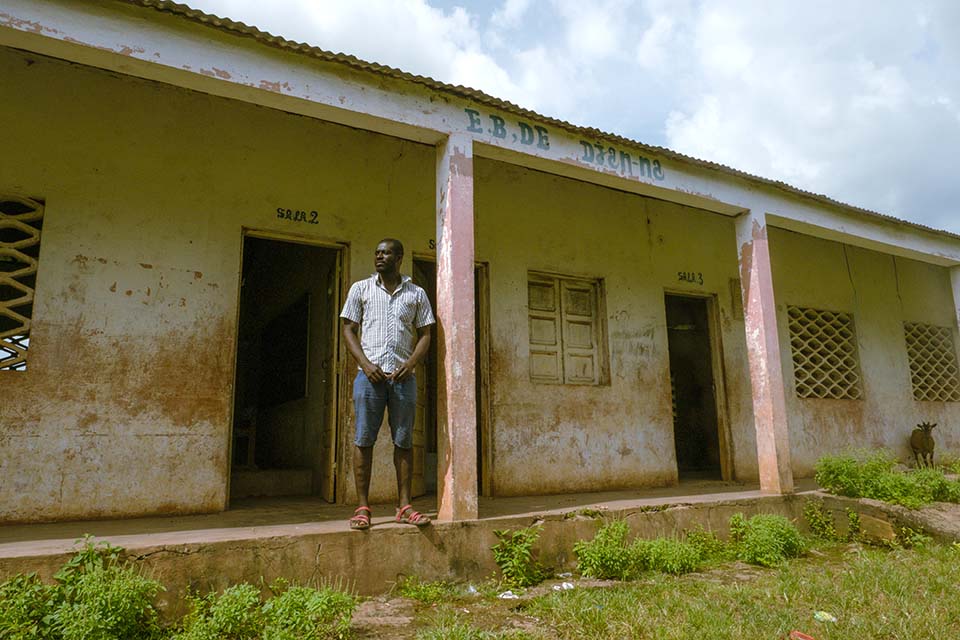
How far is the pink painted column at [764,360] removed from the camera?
583 centimetres

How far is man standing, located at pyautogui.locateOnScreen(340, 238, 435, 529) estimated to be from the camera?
4.00 metres

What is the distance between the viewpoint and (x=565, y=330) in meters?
6.88

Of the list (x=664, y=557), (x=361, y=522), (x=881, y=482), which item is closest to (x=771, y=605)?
(x=664, y=557)

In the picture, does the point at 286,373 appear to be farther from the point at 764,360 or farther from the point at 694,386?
the point at 694,386

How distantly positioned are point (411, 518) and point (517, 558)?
735mm

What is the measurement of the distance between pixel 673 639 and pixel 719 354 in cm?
511

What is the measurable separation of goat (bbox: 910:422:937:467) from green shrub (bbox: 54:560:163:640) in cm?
924

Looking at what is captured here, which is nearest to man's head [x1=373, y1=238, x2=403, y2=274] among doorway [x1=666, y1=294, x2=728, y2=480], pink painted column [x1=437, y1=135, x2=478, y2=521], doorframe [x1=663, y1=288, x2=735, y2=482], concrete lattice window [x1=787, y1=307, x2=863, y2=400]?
pink painted column [x1=437, y1=135, x2=478, y2=521]

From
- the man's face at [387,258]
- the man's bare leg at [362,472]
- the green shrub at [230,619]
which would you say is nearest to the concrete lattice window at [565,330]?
the man's face at [387,258]

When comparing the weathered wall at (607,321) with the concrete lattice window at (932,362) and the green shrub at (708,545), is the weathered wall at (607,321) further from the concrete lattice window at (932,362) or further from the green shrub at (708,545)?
the concrete lattice window at (932,362)

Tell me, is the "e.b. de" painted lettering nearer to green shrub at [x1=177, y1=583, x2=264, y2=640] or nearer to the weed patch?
green shrub at [x1=177, y1=583, x2=264, y2=640]

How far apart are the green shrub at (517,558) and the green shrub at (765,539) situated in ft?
5.82

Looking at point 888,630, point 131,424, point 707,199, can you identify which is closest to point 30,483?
point 131,424

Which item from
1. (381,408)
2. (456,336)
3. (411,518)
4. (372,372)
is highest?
(456,336)
